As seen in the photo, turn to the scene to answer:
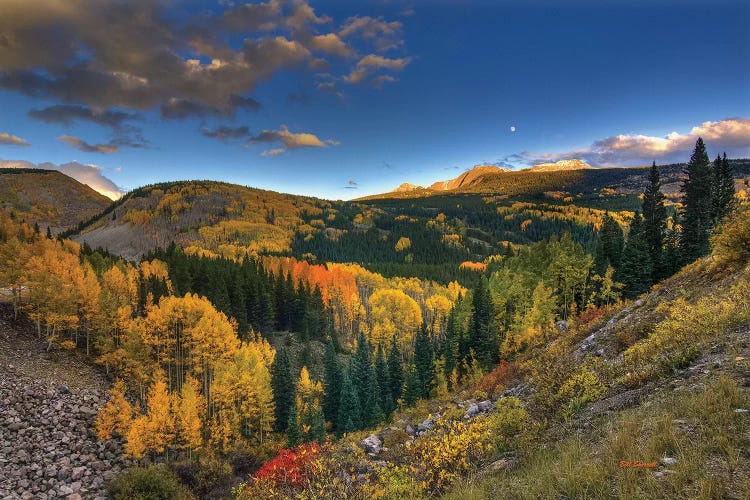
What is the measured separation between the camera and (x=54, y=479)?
37.9 m

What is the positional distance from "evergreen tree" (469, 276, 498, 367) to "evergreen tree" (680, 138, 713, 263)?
27.6 meters

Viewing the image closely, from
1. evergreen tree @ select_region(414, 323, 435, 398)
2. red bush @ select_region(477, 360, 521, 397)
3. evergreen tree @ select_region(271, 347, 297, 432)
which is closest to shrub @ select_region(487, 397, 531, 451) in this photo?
red bush @ select_region(477, 360, 521, 397)

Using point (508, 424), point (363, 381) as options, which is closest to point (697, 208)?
point (363, 381)

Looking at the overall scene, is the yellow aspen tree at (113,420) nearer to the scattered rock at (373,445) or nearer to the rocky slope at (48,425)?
the rocky slope at (48,425)

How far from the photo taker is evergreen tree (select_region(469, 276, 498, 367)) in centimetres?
5708

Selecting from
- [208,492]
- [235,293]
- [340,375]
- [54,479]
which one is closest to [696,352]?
[208,492]

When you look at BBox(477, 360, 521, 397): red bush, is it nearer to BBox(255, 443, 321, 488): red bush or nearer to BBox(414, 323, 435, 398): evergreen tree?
BBox(255, 443, 321, 488): red bush

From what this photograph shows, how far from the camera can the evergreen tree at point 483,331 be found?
187ft

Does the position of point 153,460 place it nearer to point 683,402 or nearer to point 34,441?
point 34,441

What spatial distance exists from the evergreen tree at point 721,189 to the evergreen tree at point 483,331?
3147 cm

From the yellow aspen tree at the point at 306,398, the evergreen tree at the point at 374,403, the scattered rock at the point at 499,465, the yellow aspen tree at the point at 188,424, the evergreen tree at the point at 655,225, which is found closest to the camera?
the scattered rock at the point at 499,465

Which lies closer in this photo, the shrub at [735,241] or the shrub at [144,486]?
the shrub at [735,241]

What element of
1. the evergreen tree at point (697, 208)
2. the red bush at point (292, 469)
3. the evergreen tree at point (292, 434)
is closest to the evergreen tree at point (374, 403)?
the evergreen tree at point (292, 434)

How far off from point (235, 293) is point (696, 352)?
286ft
